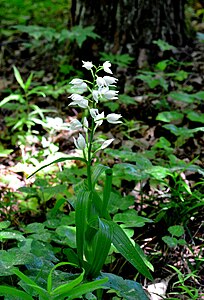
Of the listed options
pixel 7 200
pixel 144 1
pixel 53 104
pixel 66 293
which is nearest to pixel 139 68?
pixel 144 1

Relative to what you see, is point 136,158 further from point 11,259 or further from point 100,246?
point 11,259

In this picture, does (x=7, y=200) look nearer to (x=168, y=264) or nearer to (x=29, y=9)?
(x=168, y=264)

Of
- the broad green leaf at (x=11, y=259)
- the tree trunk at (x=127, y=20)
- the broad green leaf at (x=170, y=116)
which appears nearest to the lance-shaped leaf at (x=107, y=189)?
the broad green leaf at (x=11, y=259)

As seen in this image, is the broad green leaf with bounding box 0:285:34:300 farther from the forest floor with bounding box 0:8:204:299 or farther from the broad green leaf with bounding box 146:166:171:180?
the broad green leaf with bounding box 146:166:171:180

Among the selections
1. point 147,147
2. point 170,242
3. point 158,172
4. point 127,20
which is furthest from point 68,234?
point 127,20

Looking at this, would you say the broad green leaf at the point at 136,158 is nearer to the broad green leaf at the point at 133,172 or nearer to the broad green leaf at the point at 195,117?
the broad green leaf at the point at 133,172
